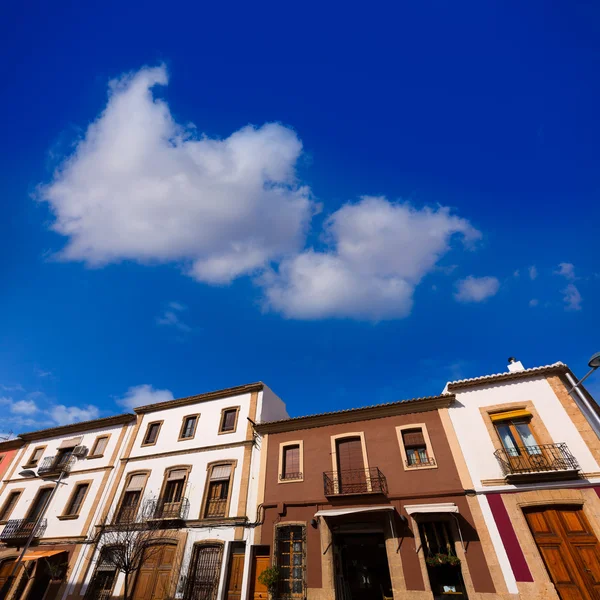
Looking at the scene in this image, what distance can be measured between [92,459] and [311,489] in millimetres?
14691

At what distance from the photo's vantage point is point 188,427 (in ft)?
68.5

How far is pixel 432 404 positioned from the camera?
15617mm

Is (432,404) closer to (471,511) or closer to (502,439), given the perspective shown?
(502,439)

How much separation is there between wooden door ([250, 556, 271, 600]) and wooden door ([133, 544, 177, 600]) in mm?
3797

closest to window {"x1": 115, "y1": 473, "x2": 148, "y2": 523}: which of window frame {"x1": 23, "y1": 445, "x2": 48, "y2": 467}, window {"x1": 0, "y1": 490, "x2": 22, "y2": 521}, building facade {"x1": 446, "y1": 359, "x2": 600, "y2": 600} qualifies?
window {"x1": 0, "y1": 490, "x2": 22, "y2": 521}

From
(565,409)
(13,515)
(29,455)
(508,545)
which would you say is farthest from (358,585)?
(29,455)

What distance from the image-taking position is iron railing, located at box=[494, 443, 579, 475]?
1244 centimetres

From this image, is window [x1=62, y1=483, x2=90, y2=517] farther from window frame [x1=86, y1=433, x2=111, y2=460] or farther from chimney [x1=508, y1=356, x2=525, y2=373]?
chimney [x1=508, y1=356, x2=525, y2=373]

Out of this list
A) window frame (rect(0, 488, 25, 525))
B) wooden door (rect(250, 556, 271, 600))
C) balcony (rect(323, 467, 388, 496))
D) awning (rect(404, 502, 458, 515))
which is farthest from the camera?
window frame (rect(0, 488, 25, 525))

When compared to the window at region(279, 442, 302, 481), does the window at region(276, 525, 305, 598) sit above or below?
below

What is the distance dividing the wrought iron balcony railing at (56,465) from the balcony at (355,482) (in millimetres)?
16771

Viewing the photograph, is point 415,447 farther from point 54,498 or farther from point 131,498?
point 54,498

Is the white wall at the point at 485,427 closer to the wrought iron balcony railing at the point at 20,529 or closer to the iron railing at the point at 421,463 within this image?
the iron railing at the point at 421,463

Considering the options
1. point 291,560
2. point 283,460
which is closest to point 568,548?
point 291,560
